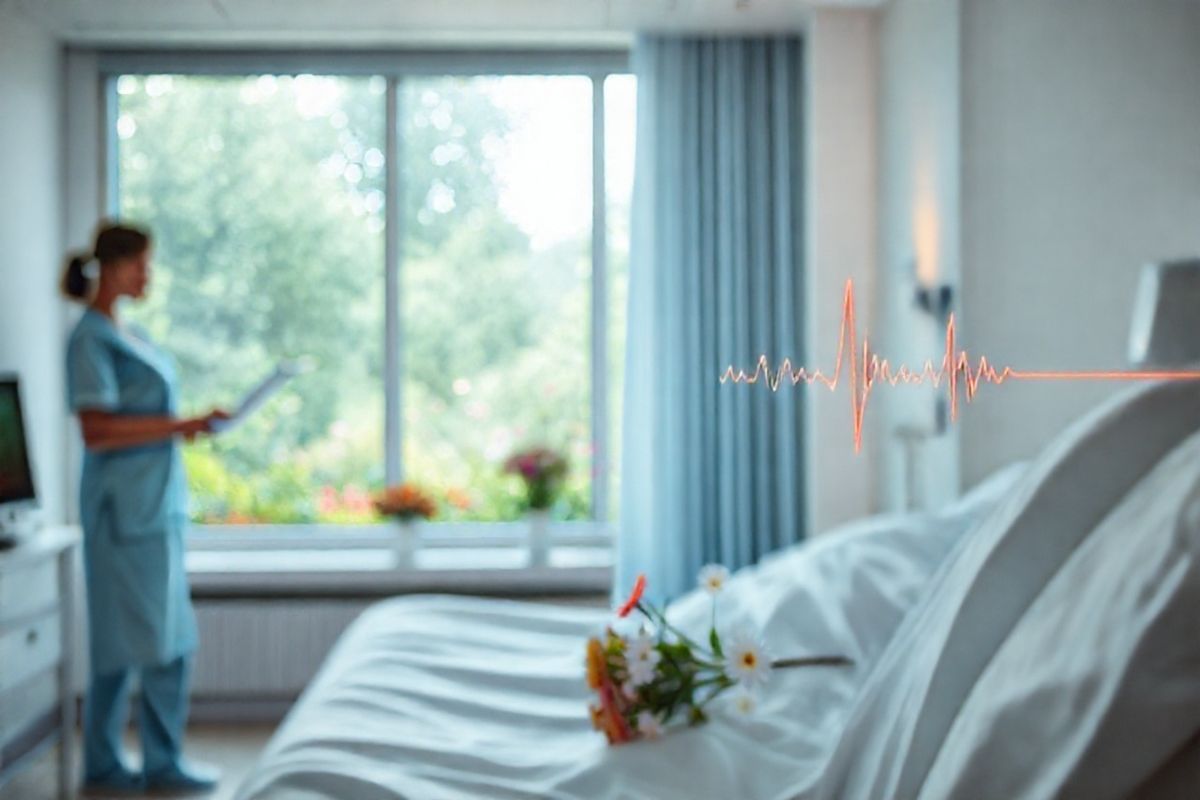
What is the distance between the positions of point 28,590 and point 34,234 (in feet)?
4.27

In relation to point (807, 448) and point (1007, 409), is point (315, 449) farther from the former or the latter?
point (1007, 409)

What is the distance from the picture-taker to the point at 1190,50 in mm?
1452

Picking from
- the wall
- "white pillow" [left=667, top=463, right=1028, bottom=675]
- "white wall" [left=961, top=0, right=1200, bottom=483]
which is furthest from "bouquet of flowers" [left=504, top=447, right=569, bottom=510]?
"white wall" [left=961, top=0, right=1200, bottom=483]

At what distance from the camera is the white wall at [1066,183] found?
1.53 m

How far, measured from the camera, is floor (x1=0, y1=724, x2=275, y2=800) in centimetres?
361

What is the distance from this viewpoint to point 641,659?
2.00m

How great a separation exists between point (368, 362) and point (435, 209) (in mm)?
531

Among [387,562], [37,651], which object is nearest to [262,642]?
[387,562]

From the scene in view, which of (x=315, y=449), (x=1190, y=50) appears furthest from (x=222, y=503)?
(x=1190, y=50)

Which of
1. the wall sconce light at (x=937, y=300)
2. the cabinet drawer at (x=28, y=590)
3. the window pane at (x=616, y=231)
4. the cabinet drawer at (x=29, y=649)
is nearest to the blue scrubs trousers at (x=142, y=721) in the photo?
the cabinet drawer at (x=29, y=649)

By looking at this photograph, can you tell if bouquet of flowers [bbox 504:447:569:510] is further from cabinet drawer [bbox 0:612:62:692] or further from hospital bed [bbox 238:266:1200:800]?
hospital bed [bbox 238:266:1200:800]

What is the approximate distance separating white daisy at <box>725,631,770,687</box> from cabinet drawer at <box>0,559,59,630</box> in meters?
1.86

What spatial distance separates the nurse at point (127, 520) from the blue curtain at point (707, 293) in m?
1.38

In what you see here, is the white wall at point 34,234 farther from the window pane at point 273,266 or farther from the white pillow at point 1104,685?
the white pillow at point 1104,685
